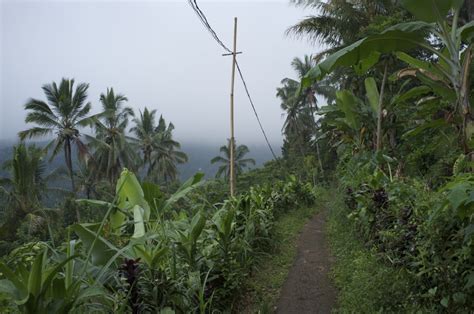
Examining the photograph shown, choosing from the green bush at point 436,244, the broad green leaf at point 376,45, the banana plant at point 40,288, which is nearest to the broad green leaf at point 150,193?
the banana plant at point 40,288

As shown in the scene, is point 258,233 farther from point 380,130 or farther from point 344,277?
point 380,130

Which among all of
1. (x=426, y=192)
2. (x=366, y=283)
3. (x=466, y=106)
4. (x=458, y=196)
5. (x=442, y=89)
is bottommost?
(x=366, y=283)

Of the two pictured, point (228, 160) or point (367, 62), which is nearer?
point (367, 62)

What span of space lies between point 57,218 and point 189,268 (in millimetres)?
18911

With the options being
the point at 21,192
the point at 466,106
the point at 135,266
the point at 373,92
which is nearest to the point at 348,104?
the point at 373,92

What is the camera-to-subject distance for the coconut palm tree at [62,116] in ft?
65.5

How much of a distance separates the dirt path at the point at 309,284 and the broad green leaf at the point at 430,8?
10.5 feet

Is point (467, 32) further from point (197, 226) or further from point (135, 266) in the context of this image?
point (135, 266)

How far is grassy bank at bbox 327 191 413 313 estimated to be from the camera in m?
3.30

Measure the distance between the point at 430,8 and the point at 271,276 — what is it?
12.1 feet

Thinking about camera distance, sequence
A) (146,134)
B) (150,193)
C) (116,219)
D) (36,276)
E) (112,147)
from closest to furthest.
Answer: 1. (36,276)
2. (116,219)
3. (150,193)
4. (112,147)
5. (146,134)

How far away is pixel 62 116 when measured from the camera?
806 inches

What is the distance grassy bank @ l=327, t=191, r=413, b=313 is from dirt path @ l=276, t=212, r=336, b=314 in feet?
0.47

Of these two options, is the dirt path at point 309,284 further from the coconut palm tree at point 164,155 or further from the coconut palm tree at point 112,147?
the coconut palm tree at point 164,155
